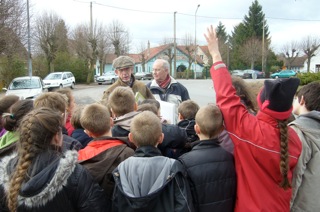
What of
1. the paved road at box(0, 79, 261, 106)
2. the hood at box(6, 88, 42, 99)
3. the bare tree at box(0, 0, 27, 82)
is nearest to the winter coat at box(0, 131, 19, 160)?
the hood at box(6, 88, 42, 99)

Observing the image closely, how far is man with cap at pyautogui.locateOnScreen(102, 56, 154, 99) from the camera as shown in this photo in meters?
4.30

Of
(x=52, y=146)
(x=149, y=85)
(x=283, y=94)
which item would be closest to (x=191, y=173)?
(x=283, y=94)

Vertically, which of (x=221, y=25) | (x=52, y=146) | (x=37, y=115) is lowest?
(x=52, y=146)

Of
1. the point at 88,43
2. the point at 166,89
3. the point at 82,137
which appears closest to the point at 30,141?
the point at 82,137

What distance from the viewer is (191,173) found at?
7.00 feet

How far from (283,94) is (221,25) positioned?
69433 millimetres

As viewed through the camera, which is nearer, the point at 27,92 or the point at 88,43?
the point at 27,92

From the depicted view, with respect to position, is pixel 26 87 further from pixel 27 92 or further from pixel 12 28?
pixel 12 28

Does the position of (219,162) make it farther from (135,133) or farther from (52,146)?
(52,146)

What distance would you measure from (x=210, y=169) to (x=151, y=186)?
46 cm

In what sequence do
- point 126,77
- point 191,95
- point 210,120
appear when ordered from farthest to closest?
point 191,95, point 126,77, point 210,120

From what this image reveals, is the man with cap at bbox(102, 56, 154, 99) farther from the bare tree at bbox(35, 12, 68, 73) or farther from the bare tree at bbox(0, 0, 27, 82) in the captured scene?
the bare tree at bbox(35, 12, 68, 73)

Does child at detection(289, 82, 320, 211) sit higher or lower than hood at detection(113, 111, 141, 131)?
lower

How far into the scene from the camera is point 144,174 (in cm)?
199
